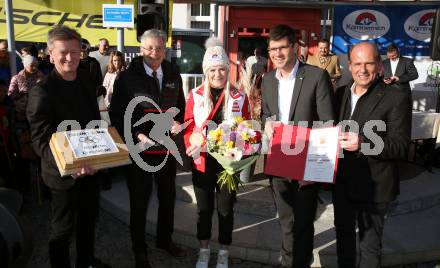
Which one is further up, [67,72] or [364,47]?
[364,47]

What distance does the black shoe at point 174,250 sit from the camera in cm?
421

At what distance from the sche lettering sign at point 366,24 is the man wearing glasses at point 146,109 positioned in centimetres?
953

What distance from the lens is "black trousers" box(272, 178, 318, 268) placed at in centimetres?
324

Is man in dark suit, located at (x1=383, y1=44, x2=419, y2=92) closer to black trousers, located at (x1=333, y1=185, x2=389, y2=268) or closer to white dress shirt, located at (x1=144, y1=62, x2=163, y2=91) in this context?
black trousers, located at (x1=333, y1=185, x2=389, y2=268)

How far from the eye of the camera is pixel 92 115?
333cm

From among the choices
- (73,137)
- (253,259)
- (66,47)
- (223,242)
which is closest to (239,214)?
(253,259)

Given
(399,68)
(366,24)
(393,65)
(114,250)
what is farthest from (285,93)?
(366,24)

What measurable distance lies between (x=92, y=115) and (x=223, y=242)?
167cm

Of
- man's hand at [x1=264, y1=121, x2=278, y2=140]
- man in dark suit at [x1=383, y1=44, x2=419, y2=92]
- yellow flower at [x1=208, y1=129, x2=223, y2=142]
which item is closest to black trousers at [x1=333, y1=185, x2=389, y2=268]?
man's hand at [x1=264, y1=121, x2=278, y2=140]

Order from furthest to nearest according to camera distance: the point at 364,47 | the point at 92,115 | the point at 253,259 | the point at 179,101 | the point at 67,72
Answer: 1. the point at 253,259
2. the point at 179,101
3. the point at 92,115
4. the point at 67,72
5. the point at 364,47

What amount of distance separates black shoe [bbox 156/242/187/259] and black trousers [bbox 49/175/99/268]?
0.83 meters

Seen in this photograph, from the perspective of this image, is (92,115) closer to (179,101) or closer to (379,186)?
(179,101)

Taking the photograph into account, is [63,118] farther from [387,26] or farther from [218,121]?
[387,26]

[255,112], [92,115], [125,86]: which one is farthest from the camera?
[255,112]
